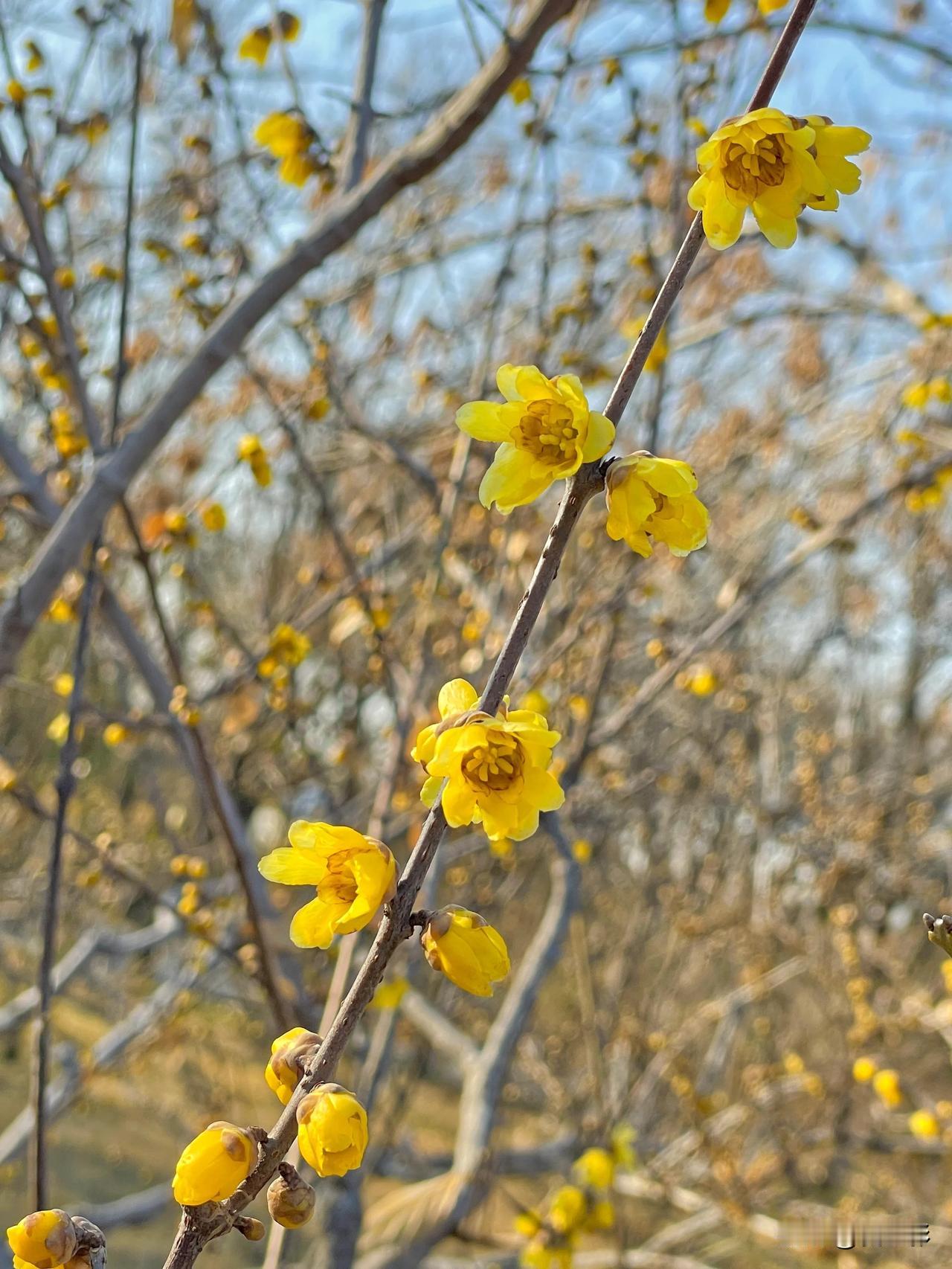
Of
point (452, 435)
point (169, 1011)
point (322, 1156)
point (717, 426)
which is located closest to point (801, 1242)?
point (322, 1156)

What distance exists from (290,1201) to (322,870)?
233 mm

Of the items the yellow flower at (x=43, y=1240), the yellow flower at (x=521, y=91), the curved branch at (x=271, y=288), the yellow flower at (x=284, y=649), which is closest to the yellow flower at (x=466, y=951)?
the yellow flower at (x=43, y=1240)

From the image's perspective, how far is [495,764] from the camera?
753 millimetres

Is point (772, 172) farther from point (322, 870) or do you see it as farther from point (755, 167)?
point (322, 870)

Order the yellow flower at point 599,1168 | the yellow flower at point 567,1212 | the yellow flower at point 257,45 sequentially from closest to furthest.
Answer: the yellow flower at point 257,45 < the yellow flower at point 567,1212 < the yellow flower at point 599,1168

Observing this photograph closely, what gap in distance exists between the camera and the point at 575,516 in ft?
2.51

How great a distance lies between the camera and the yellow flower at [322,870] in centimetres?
74

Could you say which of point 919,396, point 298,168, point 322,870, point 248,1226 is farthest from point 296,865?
point 919,396

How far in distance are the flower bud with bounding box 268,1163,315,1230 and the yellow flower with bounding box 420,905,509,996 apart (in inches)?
7.0

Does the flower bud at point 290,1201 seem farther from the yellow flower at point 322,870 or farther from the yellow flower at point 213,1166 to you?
the yellow flower at point 322,870

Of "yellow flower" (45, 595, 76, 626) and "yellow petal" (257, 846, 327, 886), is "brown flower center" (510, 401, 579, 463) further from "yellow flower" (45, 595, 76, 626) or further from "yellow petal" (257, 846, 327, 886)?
"yellow flower" (45, 595, 76, 626)

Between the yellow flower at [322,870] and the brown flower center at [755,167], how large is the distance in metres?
0.64

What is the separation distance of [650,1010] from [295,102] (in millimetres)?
4920

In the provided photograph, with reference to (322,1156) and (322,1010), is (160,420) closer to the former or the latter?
(322,1156)
